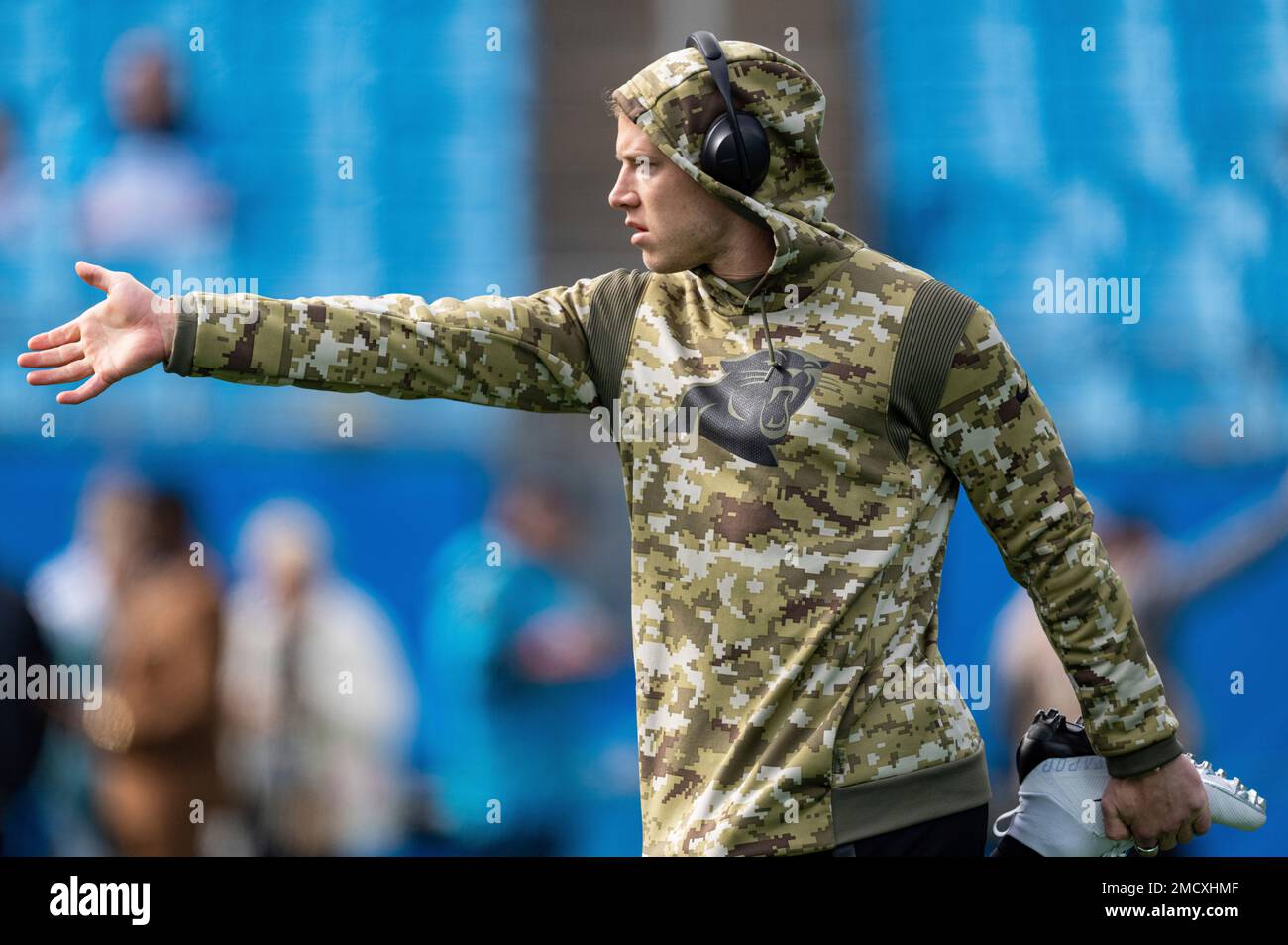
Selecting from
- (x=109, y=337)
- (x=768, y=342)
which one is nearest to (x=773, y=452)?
(x=768, y=342)

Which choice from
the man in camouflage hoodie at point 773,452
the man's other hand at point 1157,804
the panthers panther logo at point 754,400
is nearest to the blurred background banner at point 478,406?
the man's other hand at point 1157,804

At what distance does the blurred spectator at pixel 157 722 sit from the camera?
4.49 metres

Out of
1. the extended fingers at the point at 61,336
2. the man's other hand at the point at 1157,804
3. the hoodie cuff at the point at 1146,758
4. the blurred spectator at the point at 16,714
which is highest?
the extended fingers at the point at 61,336

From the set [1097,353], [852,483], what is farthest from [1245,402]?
[852,483]

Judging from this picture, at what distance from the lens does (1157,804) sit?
8.27 feet

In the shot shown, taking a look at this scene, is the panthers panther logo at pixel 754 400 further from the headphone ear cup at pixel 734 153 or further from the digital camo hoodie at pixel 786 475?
the headphone ear cup at pixel 734 153

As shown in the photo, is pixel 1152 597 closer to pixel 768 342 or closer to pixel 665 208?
pixel 768 342

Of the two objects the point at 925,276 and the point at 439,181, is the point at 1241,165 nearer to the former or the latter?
the point at 439,181

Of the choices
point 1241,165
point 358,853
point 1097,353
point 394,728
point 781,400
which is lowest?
point 358,853

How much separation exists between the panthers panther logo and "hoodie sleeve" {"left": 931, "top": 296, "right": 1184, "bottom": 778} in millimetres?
222

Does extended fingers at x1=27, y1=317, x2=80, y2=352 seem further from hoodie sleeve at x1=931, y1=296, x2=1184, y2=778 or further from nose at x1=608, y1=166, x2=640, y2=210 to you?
hoodie sleeve at x1=931, y1=296, x2=1184, y2=778

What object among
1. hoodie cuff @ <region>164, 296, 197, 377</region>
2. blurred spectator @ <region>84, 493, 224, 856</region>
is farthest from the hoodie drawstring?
blurred spectator @ <region>84, 493, 224, 856</region>

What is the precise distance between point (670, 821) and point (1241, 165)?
3286 mm
